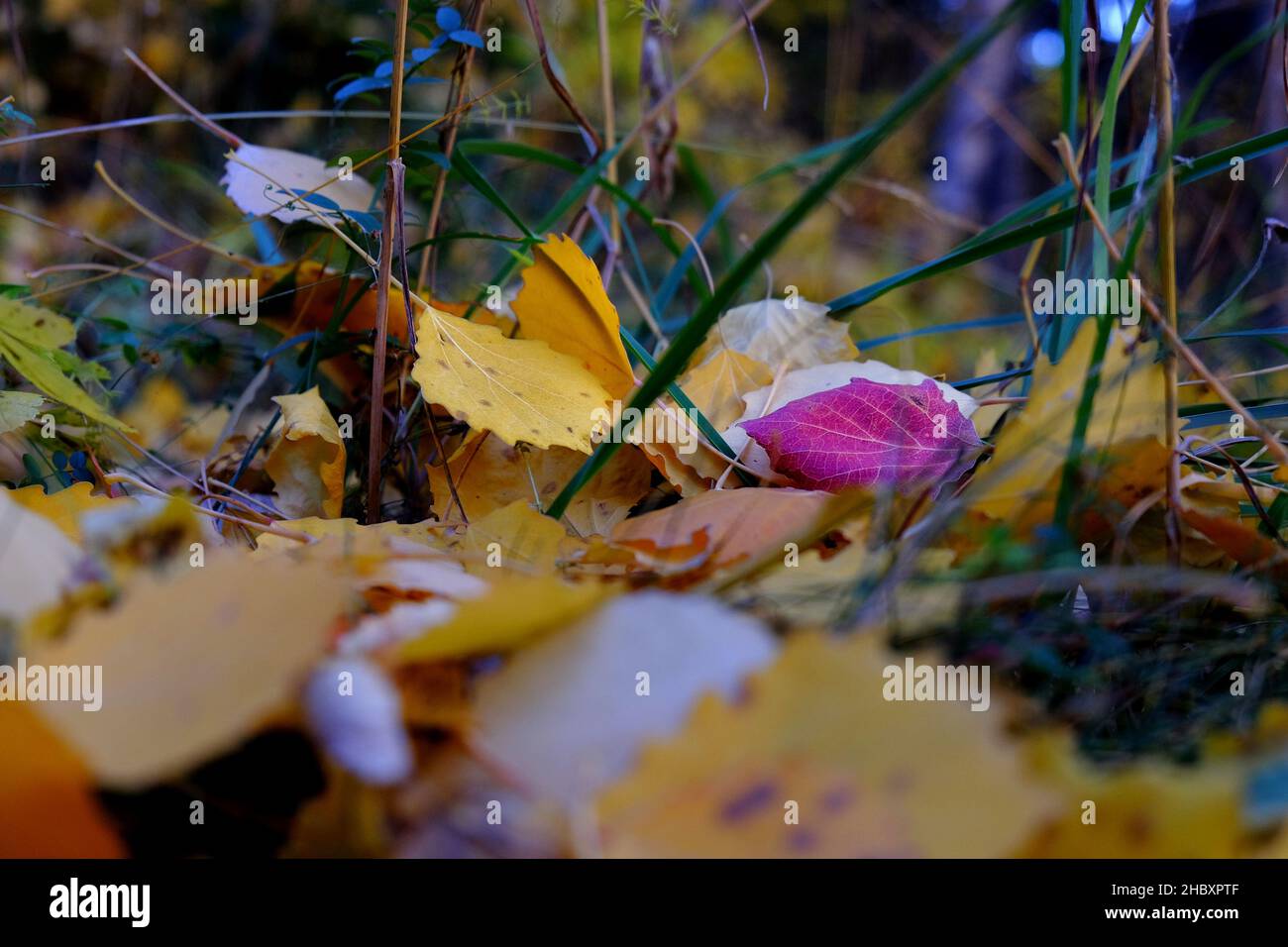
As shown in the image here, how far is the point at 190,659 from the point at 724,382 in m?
0.52

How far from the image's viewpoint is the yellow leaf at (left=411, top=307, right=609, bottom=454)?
62 cm

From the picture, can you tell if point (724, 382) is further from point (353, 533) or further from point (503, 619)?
point (503, 619)

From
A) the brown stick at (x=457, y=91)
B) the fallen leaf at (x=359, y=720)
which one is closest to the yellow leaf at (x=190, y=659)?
the fallen leaf at (x=359, y=720)

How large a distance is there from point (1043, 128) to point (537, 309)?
224 inches

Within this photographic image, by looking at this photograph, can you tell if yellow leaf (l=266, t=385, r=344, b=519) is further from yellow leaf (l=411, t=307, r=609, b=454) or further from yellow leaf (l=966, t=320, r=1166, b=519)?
yellow leaf (l=966, t=320, r=1166, b=519)

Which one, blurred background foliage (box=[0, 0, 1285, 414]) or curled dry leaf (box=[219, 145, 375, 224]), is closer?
curled dry leaf (box=[219, 145, 375, 224])

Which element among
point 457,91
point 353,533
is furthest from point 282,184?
point 353,533

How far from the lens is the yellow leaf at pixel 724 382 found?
765 millimetres

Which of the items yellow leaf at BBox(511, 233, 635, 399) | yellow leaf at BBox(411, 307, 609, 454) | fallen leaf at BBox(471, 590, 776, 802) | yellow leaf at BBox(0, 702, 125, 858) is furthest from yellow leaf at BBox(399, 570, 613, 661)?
yellow leaf at BBox(511, 233, 635, 399)

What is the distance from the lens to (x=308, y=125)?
8.37ft

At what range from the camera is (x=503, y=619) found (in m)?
0.35

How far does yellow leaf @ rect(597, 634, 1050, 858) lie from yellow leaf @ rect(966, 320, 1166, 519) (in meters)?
0.21
